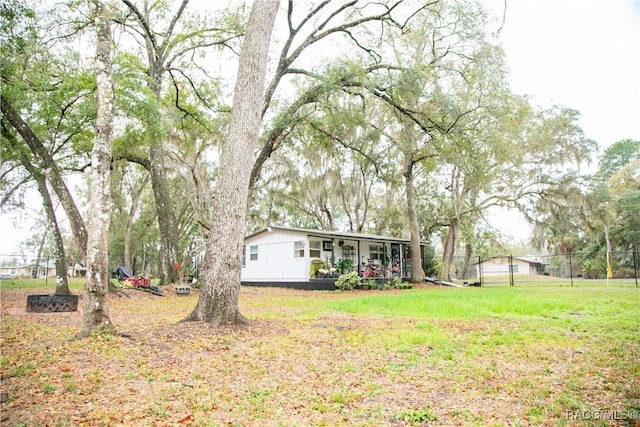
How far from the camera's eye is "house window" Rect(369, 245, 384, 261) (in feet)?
74.6

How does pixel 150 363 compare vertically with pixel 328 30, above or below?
below

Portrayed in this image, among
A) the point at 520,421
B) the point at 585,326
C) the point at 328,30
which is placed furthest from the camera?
the point at 328,30

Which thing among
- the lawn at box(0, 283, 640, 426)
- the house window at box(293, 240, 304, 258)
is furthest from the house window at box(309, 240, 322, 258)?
the lawn at box(0, 283, 640, 426)

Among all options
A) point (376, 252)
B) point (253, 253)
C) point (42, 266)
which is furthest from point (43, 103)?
point (42, 266)

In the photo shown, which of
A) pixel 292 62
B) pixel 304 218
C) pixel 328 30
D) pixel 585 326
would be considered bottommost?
pixel 585 326

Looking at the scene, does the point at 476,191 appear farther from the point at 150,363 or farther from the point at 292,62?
the point at 150,363

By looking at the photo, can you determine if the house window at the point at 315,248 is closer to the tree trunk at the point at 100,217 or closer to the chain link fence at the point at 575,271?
the chain link fence at the point at 575,271

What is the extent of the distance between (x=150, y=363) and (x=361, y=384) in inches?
90.4

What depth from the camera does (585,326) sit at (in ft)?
20.3

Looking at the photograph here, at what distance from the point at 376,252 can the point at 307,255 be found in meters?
5.79

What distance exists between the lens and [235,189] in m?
6.50

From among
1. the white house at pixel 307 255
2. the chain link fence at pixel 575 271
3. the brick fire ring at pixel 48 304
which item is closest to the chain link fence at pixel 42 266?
the brick fire ring at pixel 48 304

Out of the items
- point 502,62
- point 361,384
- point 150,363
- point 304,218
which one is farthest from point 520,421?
point 304,218

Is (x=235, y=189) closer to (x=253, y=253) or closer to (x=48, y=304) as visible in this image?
(x=48, y=304)
